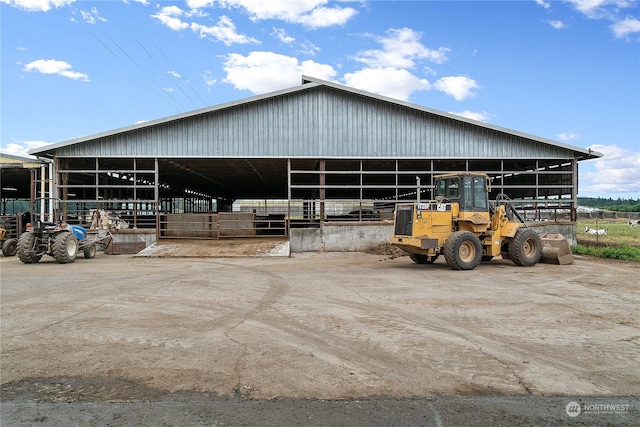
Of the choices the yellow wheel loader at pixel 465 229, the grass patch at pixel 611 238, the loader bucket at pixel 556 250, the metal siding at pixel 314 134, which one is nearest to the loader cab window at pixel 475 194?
the yellow wheel loader at pixel 465 229

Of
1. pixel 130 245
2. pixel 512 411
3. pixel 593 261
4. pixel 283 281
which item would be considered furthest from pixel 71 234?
pixel 593 261

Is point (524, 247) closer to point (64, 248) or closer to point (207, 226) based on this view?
point (207, 226)

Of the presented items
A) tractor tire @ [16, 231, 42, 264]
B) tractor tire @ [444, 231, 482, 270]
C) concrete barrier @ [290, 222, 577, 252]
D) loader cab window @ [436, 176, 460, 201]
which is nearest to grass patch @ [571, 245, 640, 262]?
tractor tire @ [444, 231, 482, 270]

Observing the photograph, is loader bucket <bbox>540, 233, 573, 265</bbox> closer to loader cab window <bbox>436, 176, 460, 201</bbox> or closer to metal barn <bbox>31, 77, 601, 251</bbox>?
loader cab window <bbox>436, 176, 460, 201</bbox>

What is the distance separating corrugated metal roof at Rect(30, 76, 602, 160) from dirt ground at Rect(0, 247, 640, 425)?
10611 mm

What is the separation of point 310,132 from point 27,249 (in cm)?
1251

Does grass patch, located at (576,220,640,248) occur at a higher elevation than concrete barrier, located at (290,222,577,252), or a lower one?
lower

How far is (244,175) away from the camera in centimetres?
3111

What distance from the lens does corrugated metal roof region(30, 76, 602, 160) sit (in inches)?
842

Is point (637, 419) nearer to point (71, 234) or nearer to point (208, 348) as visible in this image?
point (208, 348)

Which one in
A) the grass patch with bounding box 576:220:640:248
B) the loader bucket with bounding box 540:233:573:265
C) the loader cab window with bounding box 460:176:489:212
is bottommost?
the grass patch with bounding box 576:220:640:248

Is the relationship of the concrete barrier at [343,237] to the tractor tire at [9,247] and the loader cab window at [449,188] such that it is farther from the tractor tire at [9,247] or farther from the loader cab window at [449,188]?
the tractor tire at [9,247]

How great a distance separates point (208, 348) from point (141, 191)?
33.2m

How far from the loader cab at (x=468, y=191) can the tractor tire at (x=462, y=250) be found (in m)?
1.14
